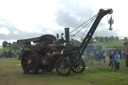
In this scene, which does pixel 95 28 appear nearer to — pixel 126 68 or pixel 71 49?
pixel 71 49

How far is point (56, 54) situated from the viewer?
37.0 ft

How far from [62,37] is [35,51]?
217 cm

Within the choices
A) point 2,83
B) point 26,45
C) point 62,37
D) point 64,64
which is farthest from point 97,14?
point 2,83

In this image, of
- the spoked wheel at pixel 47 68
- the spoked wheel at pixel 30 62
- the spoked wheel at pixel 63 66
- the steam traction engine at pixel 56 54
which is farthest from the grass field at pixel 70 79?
the spoked wheel at pixel 47 68

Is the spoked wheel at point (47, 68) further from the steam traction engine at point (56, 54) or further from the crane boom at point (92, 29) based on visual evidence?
the crane boom at point (92, 29)

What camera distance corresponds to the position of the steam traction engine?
10.8 metres

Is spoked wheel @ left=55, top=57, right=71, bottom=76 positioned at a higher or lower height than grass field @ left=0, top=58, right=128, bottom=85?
higher

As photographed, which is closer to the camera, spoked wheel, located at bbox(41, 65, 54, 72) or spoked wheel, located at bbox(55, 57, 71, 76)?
spoked wheel, located at bbox(55, 57, 71, 76)

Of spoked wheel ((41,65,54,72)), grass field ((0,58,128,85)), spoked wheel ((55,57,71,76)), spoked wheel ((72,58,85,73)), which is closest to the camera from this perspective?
grass field ((0,58,128,85))

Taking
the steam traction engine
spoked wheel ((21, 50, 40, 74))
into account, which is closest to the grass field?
the steam traction engine

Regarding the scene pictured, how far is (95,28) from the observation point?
1110 cm

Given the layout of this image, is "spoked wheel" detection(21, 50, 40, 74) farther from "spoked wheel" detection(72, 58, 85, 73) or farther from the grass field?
"spoked wheel" detection(72, 58, 85, 73)

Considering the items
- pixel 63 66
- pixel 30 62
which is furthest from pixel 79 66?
pixel 30 62

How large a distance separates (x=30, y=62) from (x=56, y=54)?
2.07 m
